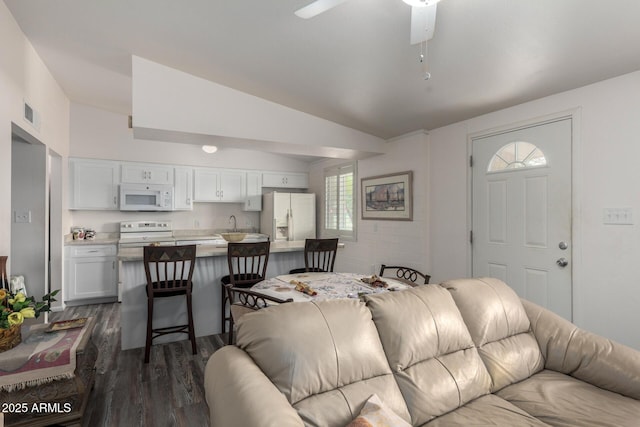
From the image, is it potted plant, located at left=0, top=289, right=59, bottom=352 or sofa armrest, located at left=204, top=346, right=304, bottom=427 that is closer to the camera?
sofa armrest, located at left=204, top=346, right=304, bottom=427

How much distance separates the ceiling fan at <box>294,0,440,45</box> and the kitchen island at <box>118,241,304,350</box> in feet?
7.61

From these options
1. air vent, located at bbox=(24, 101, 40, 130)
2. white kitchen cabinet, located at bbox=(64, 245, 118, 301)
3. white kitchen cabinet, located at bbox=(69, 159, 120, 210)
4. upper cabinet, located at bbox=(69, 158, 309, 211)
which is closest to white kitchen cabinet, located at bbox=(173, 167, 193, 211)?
upper cabinet, located at bbox=(69, 158, 309, 211)

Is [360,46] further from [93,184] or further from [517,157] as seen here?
[93,184]

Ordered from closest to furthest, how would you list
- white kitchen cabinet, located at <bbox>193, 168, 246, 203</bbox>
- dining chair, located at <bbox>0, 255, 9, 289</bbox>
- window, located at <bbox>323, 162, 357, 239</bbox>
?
dining chair, located at <bbox>0, 255, 9, 289</bbox>
window, located at <bbox>323, 162, 357, 239</bbox>
white kitchen cabinet, located at <bbox>193, 168, 246, 203</bbox>

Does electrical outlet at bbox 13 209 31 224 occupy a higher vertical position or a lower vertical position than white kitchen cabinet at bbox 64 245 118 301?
higher

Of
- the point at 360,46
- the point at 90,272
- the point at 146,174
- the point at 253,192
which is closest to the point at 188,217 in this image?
the point at 146,174

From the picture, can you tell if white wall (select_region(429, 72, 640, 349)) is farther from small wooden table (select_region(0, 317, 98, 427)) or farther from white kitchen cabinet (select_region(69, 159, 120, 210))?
white kitchen cabinet (select_region(69, 159, 120, 210))

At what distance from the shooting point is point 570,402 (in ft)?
5.00

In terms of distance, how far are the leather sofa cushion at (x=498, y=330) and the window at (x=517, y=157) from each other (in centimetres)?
148

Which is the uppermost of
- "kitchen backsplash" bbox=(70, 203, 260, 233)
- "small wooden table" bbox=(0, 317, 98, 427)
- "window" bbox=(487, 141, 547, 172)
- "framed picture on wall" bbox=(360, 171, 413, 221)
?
"window" bbox=(487, 141, 547, 172)

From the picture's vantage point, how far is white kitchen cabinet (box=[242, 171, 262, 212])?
6.00 meters

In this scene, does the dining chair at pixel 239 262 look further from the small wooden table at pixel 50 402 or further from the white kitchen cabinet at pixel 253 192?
the white kitchen cabinet at pixel 253 192

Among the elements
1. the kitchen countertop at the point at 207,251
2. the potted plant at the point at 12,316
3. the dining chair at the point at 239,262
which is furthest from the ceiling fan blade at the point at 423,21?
the potted plant at the point at 12,316

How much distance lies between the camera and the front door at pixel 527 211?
2.74 metres
